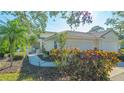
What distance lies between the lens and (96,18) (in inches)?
232

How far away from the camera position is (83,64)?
6078 mm

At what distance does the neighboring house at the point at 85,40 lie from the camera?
5934 mm

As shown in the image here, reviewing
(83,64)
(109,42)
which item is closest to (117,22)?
(109,42)

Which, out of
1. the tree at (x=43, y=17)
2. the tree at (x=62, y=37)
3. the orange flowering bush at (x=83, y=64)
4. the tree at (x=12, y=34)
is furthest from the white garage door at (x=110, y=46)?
the tree at (x=12, y=34)

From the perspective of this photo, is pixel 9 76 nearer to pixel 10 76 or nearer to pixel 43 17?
pixel 10 76

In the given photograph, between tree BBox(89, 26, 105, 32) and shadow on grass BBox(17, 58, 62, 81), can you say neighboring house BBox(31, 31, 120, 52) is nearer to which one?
tree BBox(89, 26, 105, 32)

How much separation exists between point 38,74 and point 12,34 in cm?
109

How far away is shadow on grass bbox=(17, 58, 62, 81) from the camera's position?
236 inches

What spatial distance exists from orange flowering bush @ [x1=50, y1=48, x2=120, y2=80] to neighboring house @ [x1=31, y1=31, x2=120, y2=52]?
0.16 m

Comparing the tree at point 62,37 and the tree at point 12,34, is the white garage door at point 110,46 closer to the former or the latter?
the tree at point 62,37

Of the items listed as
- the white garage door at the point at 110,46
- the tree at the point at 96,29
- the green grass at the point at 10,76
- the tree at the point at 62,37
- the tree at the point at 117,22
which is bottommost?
the green grass at the point at 10,76

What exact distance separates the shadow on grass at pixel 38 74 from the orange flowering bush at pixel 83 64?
217 mm
